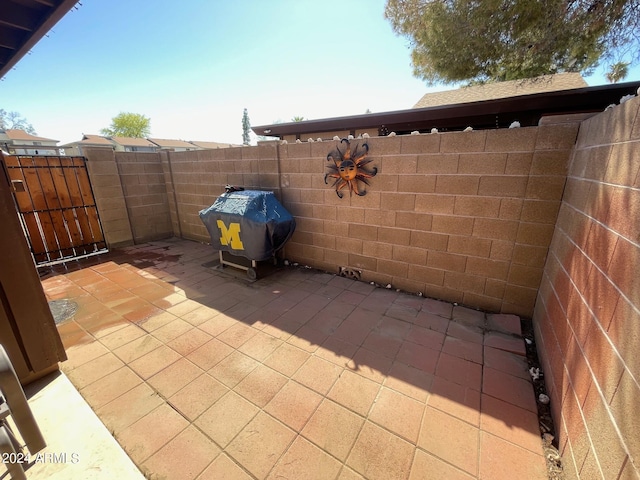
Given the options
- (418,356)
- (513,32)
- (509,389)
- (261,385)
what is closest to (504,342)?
(509,389)

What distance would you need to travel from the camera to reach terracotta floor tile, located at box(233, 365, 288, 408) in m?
2.00

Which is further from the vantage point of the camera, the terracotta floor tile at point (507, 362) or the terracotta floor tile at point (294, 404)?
the terracotta floor tile at point (507, 362)

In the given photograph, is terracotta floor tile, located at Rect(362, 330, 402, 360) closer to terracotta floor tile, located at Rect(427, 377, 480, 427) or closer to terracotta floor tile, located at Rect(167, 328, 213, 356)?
terracotta floor tile, located at Rect(427, 377, 480, 427)

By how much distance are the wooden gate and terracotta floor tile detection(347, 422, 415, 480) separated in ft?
20.7

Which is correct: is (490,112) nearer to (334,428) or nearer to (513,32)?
(513,32)

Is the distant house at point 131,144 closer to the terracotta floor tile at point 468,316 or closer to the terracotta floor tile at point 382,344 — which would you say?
the terracotta floor tile at point 382,344

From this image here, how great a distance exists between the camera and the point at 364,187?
139 inches

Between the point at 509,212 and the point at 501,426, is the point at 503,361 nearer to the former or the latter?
the point at 501,426

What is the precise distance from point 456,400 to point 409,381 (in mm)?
348

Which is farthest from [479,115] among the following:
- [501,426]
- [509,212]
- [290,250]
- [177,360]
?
[177,360]

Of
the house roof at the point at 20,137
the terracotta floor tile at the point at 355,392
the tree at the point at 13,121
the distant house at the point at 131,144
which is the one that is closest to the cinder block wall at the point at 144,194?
the terracotta floor tile at the point at 355,392

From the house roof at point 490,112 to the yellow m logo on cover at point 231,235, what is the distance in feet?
12.7

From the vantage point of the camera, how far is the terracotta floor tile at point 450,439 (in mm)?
1559

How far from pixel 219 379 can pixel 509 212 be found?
327 centimetres
